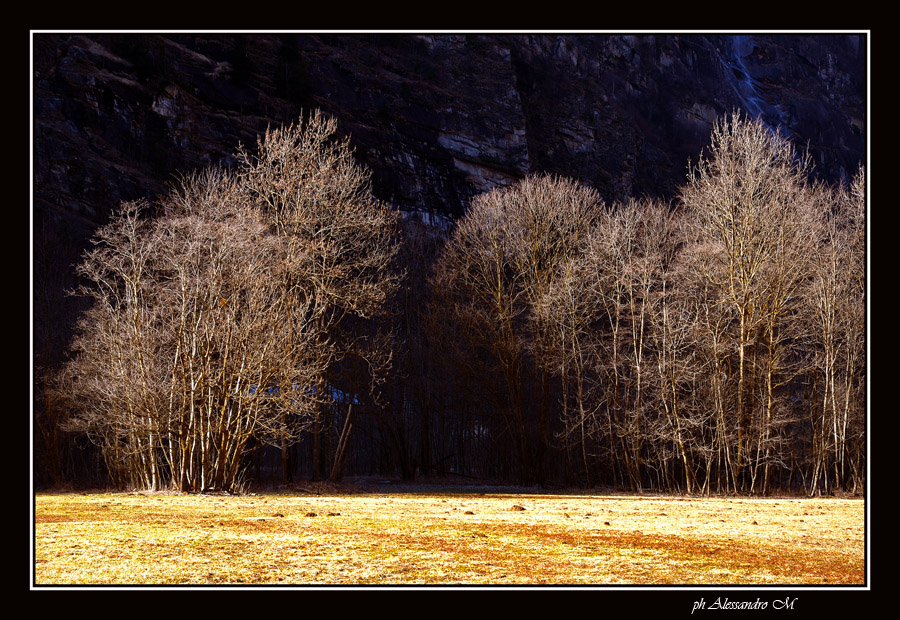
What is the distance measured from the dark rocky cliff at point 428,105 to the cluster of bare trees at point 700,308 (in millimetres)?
15494

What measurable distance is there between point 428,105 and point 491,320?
156ft

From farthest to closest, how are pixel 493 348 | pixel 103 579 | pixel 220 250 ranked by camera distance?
pixel 493 348
pixel 220 250
pixel 103 579

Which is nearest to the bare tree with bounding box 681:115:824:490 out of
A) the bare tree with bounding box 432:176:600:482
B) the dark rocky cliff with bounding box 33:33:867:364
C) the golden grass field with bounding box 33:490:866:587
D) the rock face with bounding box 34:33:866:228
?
the bare tree with bounding box 432:176:600:482

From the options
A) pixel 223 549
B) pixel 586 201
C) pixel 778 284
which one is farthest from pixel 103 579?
pixel 586 201

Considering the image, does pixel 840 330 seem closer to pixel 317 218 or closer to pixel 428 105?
pixel 317 218

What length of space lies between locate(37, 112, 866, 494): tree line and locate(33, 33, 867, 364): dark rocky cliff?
14770mm

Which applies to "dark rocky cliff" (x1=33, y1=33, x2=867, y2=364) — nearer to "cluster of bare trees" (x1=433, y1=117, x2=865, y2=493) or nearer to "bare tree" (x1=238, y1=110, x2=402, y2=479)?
"cluster of bare trees" (x1=433, y1=117, x2=865, y2=493)

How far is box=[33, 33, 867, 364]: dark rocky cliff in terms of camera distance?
5688 centimetres

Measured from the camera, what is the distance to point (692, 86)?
101 m

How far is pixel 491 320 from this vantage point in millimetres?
36219

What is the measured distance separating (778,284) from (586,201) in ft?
35.6

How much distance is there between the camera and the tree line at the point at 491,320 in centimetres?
2169

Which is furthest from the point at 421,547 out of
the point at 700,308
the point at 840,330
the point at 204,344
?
the point at 840,330

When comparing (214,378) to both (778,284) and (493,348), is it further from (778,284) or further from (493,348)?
(778,284)
